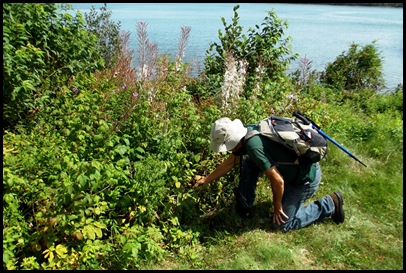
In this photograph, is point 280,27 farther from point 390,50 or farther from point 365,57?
point 390,50

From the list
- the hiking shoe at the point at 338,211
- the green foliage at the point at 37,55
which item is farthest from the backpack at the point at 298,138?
the green foliage at the point at 37,55

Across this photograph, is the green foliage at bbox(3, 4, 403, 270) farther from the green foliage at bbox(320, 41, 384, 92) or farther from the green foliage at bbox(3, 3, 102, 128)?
the green foliage at bbox(320, 41, 384, 92)

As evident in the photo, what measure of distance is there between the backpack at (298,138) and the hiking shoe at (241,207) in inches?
31.2

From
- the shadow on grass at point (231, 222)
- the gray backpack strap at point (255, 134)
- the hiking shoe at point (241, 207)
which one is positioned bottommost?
the shadow on grass at point (231, 222)

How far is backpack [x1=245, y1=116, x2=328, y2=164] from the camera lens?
3557 mm

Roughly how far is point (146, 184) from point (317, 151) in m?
1.65

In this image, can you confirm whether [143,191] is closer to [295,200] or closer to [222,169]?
[222,169]

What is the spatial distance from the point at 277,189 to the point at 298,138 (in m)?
0.53

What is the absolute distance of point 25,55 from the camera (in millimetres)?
3920

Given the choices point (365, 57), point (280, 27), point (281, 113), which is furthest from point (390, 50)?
point (281, 113)

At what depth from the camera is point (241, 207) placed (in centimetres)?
417

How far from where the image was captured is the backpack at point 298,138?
3.56m

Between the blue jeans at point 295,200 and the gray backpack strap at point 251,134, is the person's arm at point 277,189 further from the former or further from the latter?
the gray backpack strap at point 251,134

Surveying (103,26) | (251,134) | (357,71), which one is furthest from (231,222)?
(357,71)
